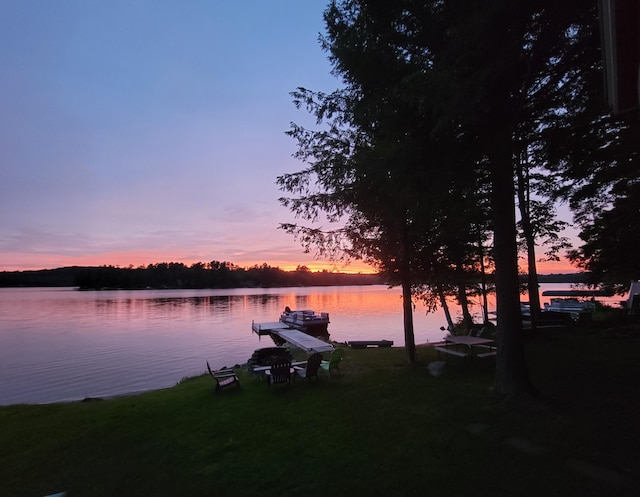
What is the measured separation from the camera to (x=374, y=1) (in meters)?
6.88

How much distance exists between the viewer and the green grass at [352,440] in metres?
4.67

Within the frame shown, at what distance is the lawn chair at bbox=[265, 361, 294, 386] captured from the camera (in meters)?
10.3

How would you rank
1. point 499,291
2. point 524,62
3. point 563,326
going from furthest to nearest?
point 563,326 → point 499,291 → point 524,62

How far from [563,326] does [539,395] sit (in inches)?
398

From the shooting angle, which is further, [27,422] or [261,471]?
[27,422]

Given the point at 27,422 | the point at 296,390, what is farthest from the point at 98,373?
the point at 296,390

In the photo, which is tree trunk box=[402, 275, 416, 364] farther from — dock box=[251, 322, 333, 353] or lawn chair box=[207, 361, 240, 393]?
lawn chair box=[207, 361, 240, 393]

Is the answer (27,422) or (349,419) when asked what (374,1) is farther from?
(27,422)

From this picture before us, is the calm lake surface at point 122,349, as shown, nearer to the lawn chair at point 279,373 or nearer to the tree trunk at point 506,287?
the lawn chair at point 279,373

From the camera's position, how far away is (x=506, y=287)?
295 inches

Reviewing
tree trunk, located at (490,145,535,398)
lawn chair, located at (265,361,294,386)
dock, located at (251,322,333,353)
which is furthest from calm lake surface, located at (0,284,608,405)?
tree trunk, located at (490,145,535,398)

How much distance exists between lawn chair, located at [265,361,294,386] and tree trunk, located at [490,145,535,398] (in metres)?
5.17

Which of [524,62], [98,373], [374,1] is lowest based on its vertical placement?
[98,373]

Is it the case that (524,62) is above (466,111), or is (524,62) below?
above
